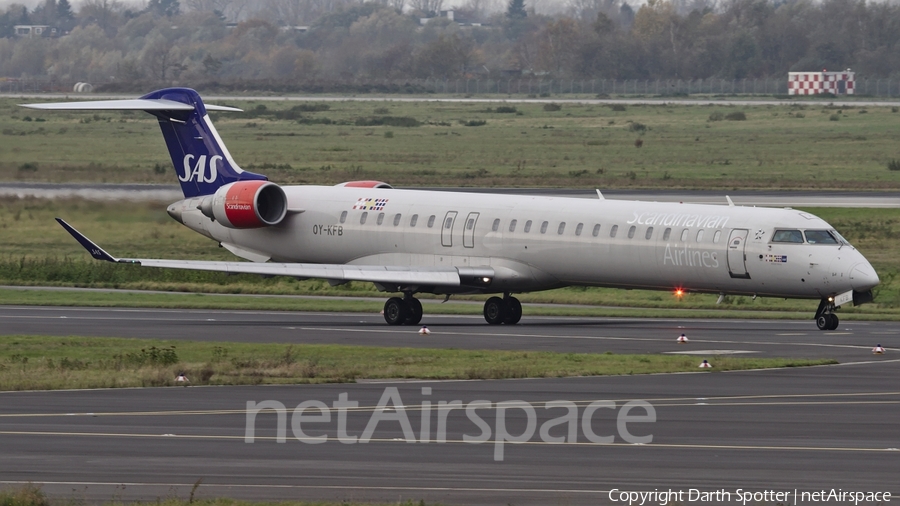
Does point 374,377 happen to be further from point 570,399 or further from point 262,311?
point 262,311

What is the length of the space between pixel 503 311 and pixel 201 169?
1071 centimetres

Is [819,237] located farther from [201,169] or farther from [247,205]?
[201,169]

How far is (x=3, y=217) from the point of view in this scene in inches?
2420

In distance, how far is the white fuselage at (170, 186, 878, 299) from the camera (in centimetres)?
3381

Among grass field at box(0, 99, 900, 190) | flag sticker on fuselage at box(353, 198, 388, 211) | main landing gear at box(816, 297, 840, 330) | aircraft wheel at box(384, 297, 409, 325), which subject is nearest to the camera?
main landing gear at box(816, 297, 840, 330)

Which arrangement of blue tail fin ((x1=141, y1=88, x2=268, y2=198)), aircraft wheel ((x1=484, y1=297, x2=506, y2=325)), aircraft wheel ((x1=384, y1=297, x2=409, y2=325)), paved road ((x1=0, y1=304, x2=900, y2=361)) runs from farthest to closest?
blue tail fin ((x1=141, y1=88, x2=268, y2=198)) → aircraft wheel ((x1=484, y1=297, x2=506, y2=325)) → aircraft wheel ((x1=384, y1=297, x2=409, y2=325)) → paved road ((x1=0, y1=304, x2=900, y2=361))

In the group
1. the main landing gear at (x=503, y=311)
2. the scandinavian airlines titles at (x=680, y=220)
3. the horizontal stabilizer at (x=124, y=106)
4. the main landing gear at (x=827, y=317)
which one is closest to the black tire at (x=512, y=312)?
the main landing gear at (x=503, y=311)

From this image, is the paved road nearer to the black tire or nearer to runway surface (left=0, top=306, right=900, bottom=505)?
the black tire

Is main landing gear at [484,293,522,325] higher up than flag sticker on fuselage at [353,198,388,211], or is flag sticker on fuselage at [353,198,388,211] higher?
flag sticker on fuselage at [353,198,388,211]

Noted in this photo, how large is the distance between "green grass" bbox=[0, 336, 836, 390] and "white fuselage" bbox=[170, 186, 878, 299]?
5976 mm

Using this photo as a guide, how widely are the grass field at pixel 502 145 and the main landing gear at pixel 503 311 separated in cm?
2876

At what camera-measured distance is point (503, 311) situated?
37938mm

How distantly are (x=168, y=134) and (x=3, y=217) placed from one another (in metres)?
20.9

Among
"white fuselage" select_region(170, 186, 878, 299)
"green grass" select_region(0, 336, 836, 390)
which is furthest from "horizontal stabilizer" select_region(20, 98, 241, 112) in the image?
"green grass" select_region(0, 336, 836, 390)
